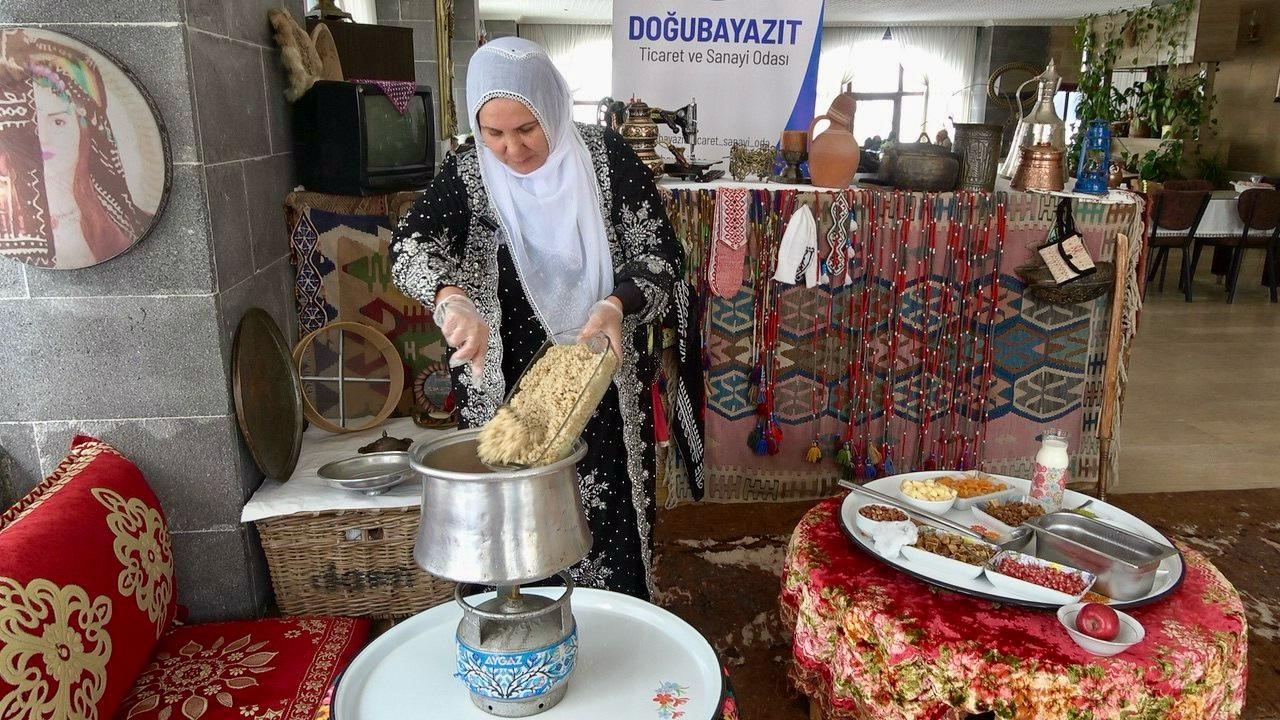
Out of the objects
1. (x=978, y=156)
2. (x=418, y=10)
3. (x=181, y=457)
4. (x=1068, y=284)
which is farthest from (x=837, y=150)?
(x=418, y=10)

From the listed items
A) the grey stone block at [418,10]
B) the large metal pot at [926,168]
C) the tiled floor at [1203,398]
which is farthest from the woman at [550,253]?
the grey stone block at [418,10]

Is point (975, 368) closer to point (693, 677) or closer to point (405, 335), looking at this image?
point (405, 335)

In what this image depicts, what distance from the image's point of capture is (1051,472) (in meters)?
1.97

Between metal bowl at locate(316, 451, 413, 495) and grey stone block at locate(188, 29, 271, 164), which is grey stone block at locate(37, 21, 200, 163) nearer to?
grey stone block at locate(188, 29, 271, 164)

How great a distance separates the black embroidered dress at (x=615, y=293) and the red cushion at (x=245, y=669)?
1.79 ft

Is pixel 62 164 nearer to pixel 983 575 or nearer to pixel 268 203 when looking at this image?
pixel 268 203

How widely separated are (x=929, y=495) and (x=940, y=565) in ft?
1.01

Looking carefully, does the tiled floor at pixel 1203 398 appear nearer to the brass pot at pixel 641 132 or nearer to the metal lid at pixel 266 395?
the brass pot at pixel 641 132

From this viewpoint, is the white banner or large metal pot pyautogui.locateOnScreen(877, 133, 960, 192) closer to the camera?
large metal pot pyautogui.locateOnScreen(877, 133, 960, 192)

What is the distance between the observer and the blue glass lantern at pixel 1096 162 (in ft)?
10.5

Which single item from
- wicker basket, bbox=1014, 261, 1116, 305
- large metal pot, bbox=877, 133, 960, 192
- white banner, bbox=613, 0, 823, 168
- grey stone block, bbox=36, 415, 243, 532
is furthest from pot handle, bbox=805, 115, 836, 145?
grey stone block, bbox=36, 415, 243, 532

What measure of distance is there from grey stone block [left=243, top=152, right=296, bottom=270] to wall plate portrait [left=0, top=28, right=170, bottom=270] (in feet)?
1.17

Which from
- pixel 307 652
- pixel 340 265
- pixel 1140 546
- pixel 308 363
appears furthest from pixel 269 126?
pixel 1140 546

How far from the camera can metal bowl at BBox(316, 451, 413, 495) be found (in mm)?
2172
